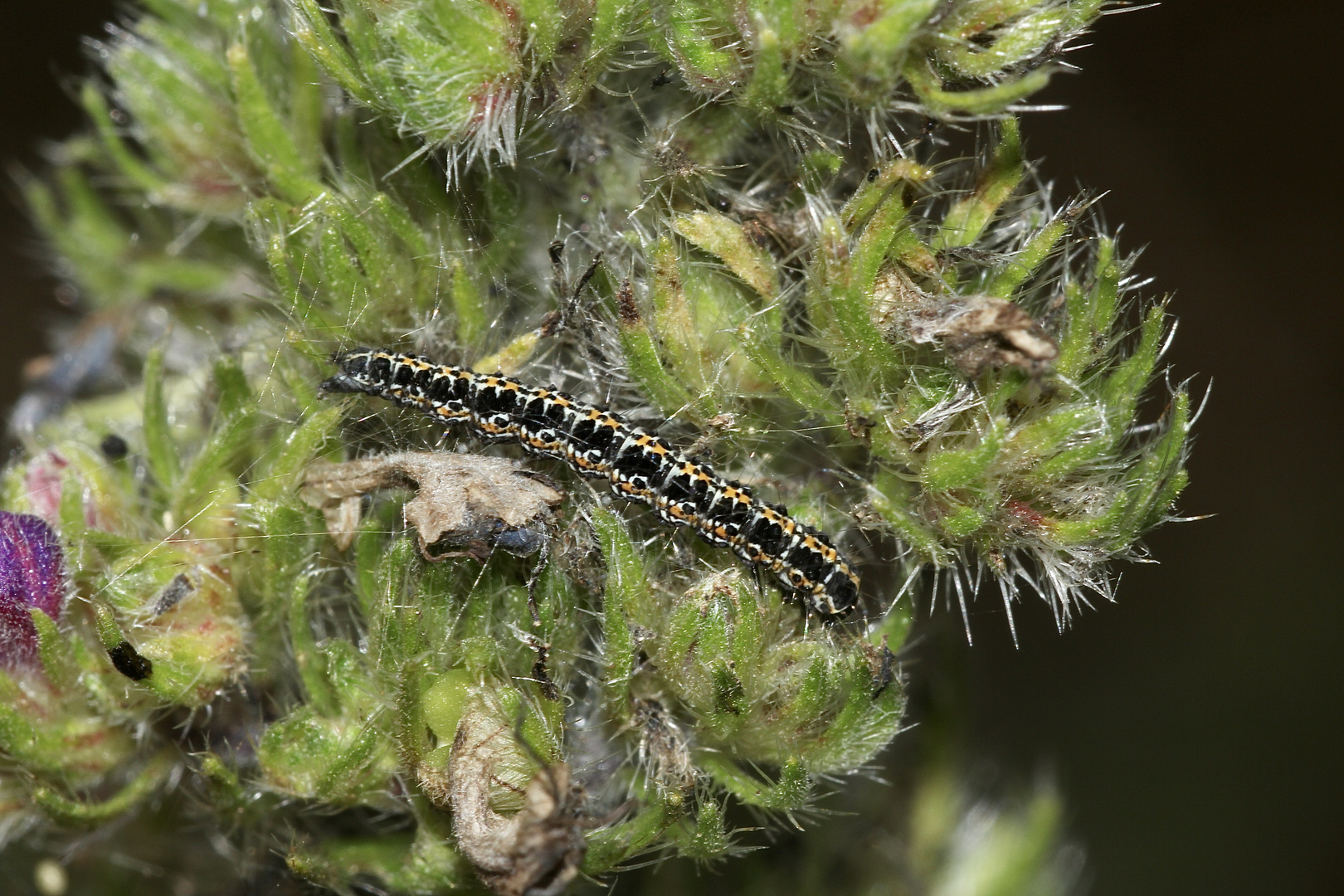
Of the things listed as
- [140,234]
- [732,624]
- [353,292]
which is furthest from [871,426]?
[140,234]

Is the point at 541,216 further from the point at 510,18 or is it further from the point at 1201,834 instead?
the point at 1201,834

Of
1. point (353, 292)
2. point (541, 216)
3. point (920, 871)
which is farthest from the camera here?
point (920, 871)

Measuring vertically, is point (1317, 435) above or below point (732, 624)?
below

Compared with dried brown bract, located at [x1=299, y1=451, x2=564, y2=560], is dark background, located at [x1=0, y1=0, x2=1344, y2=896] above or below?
below

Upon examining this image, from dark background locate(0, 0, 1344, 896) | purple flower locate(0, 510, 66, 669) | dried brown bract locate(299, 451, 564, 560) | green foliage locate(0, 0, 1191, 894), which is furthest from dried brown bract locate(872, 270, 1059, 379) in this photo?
dark background locate(0, 0, 1344, 896)

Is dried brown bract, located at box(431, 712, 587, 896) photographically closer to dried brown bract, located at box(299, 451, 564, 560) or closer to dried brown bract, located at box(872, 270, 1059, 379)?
dried brown bract, located at box(299, 451, 564, 560)
